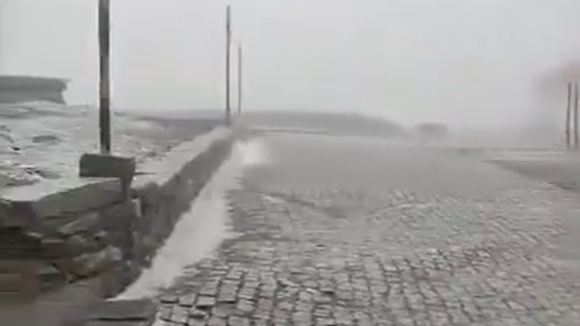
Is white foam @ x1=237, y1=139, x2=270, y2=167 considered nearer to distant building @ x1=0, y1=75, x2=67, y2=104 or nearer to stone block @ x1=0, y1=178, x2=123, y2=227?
distant building @ x1=0, y1=75, x2=67, y2=104

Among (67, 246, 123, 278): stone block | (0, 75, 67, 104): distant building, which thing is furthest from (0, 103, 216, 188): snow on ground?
(0, 75, 67, 104): distant building

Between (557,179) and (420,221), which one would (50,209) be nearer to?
(420,221)

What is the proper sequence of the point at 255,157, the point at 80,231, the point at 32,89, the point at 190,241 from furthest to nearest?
1. the point at 32,89
2. the point at 255,157
3. the point at 190,241
4. the point at 80,231

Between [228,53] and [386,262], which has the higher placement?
[228,53]

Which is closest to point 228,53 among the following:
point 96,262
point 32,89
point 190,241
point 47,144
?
point 32,89

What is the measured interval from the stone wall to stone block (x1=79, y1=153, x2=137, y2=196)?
9cm

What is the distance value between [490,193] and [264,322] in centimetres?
1025

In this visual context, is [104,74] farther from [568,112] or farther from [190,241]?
[568,112]

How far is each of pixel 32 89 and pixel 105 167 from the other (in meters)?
24.5

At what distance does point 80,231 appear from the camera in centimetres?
448

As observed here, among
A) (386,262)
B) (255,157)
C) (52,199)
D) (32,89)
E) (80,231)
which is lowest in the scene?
(255,157)

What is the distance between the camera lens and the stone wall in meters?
3.78

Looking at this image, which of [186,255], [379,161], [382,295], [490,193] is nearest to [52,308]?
[382,295]

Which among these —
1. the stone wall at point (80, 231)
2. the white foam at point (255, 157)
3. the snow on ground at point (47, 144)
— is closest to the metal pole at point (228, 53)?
the white foam at point (255, 157)
